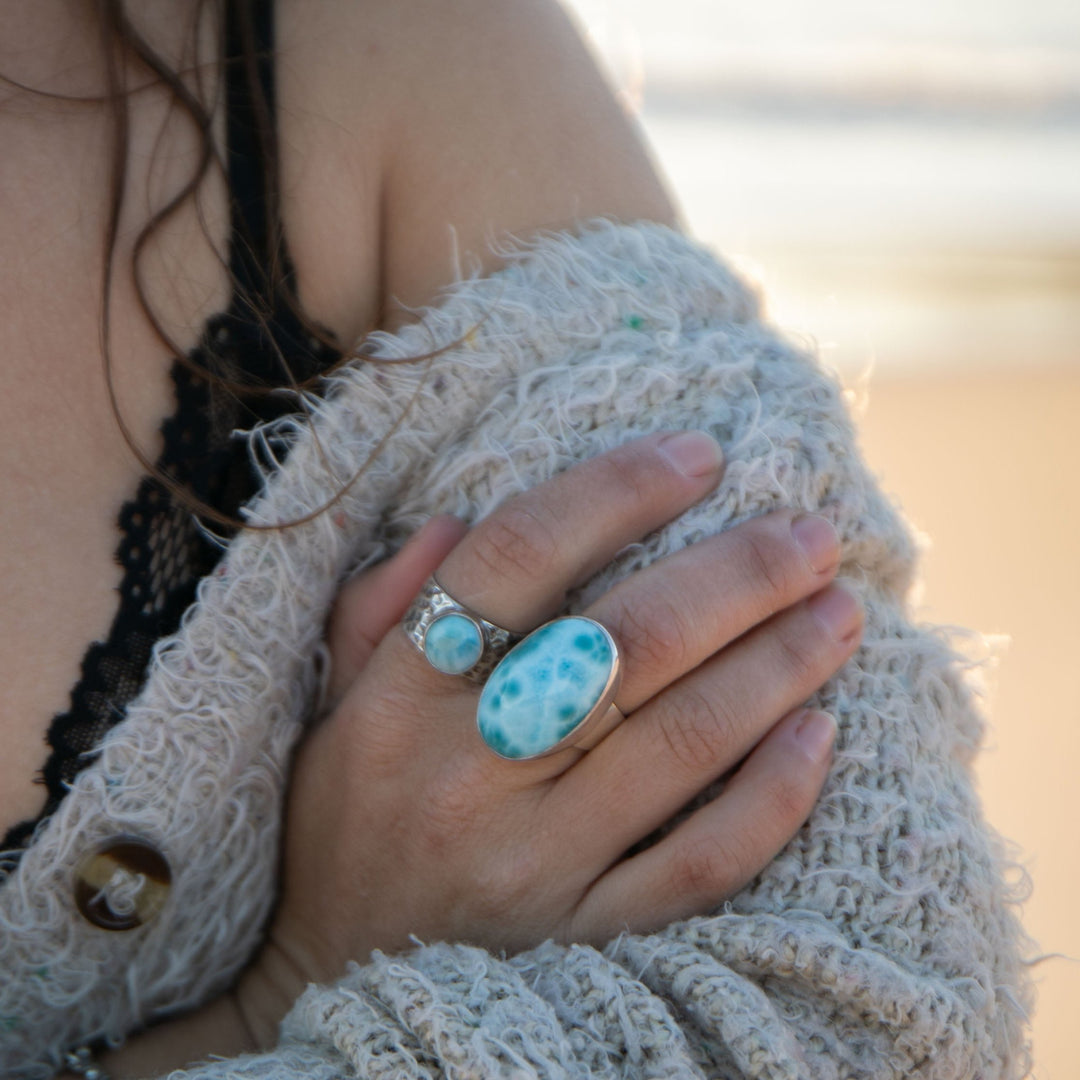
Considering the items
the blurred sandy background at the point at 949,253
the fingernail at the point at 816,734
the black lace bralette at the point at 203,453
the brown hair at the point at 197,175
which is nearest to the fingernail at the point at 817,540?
the fingernail at the point at 816,734

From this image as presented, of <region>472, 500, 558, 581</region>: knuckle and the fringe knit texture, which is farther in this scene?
<region>472, 500, 558, 581</region>: knuckle

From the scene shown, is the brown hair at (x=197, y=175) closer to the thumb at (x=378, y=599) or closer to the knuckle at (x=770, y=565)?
the thumb at (x=378, y=599)

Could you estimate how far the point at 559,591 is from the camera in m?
0.87

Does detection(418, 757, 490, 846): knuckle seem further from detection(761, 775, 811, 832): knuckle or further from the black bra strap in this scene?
the black bra strap

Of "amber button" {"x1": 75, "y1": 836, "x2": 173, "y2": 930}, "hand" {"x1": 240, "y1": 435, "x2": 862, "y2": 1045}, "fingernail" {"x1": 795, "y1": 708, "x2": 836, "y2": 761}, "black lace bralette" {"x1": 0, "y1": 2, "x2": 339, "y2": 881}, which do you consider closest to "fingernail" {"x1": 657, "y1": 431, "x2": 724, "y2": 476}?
"hand" {"x1": 240, "y1": 435, "x2": 862, "y2": 1045}

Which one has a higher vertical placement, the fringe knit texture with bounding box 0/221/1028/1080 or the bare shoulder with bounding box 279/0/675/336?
the bare shoulder with bounding box 279/0/675/336

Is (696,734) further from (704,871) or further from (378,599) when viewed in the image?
(378,599)

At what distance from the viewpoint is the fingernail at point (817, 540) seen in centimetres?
84

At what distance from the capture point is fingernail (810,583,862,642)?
85 cm

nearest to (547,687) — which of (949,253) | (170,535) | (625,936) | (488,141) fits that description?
(625,936)

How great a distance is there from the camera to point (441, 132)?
0.94 meters

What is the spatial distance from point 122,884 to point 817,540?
0.63m

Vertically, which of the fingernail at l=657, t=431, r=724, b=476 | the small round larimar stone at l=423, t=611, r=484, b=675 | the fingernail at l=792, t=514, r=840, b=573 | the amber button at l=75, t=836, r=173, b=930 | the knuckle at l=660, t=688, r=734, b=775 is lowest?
the amber button at l=75, t=836, r=173, b=930

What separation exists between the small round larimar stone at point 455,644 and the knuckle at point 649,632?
114 millimetres
